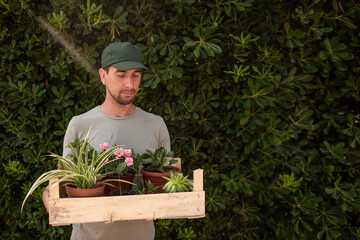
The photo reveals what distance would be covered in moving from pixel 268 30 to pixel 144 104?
1.17 metres

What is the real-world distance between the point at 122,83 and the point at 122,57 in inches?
5.4

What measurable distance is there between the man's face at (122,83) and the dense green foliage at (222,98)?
57 cm

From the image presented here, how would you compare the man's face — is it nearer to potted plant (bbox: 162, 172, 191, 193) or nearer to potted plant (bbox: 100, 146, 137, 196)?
potted plant (bbox: 100, 146, 137, 196)

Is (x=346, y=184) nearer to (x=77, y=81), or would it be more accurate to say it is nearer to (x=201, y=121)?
(x=201, y=121)

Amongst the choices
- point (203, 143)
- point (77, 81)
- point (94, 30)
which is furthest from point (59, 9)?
point (203, 143)

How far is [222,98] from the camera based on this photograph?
2.35m

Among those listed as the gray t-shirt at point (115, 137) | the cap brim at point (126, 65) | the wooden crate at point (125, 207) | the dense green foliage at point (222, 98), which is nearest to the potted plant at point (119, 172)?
the wooden crate at point (125, 207)

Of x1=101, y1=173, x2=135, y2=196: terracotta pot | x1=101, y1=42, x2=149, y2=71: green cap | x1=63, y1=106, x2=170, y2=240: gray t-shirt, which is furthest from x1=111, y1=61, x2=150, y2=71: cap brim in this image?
x1=101, y1=173, x2=135, y2=196: terracotta pot

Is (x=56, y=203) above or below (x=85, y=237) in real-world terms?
above

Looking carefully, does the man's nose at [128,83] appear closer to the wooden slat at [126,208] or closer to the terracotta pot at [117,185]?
the terracotta pot at [117,185]

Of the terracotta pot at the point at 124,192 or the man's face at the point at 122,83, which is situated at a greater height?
the man's face at the point at 122,83

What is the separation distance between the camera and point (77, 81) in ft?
7.33

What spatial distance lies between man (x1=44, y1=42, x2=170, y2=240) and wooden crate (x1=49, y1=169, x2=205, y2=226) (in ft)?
1.43

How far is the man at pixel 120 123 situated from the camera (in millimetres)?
1506
